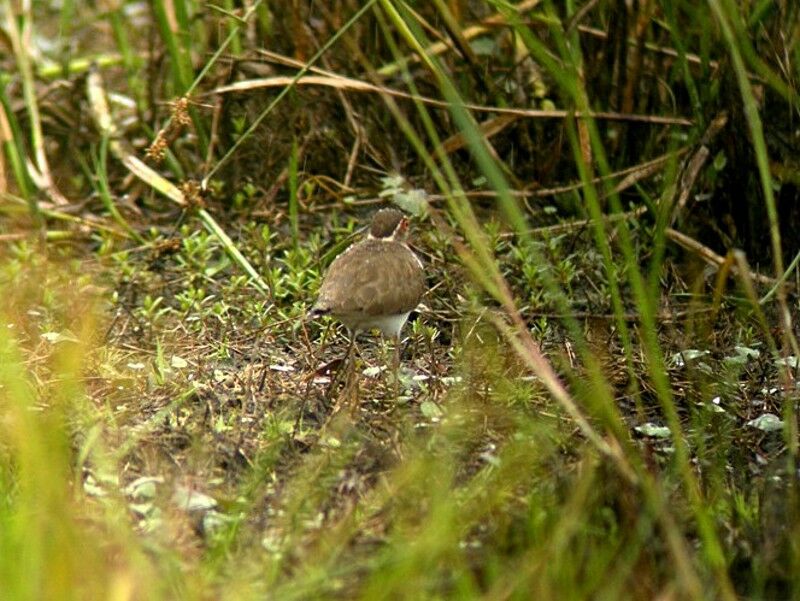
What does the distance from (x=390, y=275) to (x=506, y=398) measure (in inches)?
21.1

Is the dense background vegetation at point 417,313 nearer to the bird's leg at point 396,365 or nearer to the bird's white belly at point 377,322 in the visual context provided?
the bird's leg at point 396,365

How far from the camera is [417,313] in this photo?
16.8 ft

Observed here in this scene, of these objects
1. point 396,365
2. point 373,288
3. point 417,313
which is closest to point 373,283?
point 373,288

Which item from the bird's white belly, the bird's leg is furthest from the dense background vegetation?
the bird's white belly

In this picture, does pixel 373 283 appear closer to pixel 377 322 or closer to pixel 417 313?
pixel 377 322

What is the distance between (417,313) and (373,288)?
27.7 inches

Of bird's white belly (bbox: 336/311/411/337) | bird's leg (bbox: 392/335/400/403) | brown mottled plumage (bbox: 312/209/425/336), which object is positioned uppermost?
brown mottled plumage (bbox: 312/209/425/336)

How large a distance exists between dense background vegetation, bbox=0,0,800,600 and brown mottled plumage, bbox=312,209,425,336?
0.20m

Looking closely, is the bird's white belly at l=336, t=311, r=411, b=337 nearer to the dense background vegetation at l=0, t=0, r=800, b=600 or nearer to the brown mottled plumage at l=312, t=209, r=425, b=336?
the brown mottled plumage at l=312, t=209, r=425, b=336

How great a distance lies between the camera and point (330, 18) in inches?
232

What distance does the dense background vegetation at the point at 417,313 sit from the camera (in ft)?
10.8

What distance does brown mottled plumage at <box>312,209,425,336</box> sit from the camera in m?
4.39

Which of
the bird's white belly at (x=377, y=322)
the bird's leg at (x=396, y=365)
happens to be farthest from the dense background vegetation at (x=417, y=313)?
the bird's white belly at (x=377, y=322)

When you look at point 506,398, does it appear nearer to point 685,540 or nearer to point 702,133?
point 685,540
